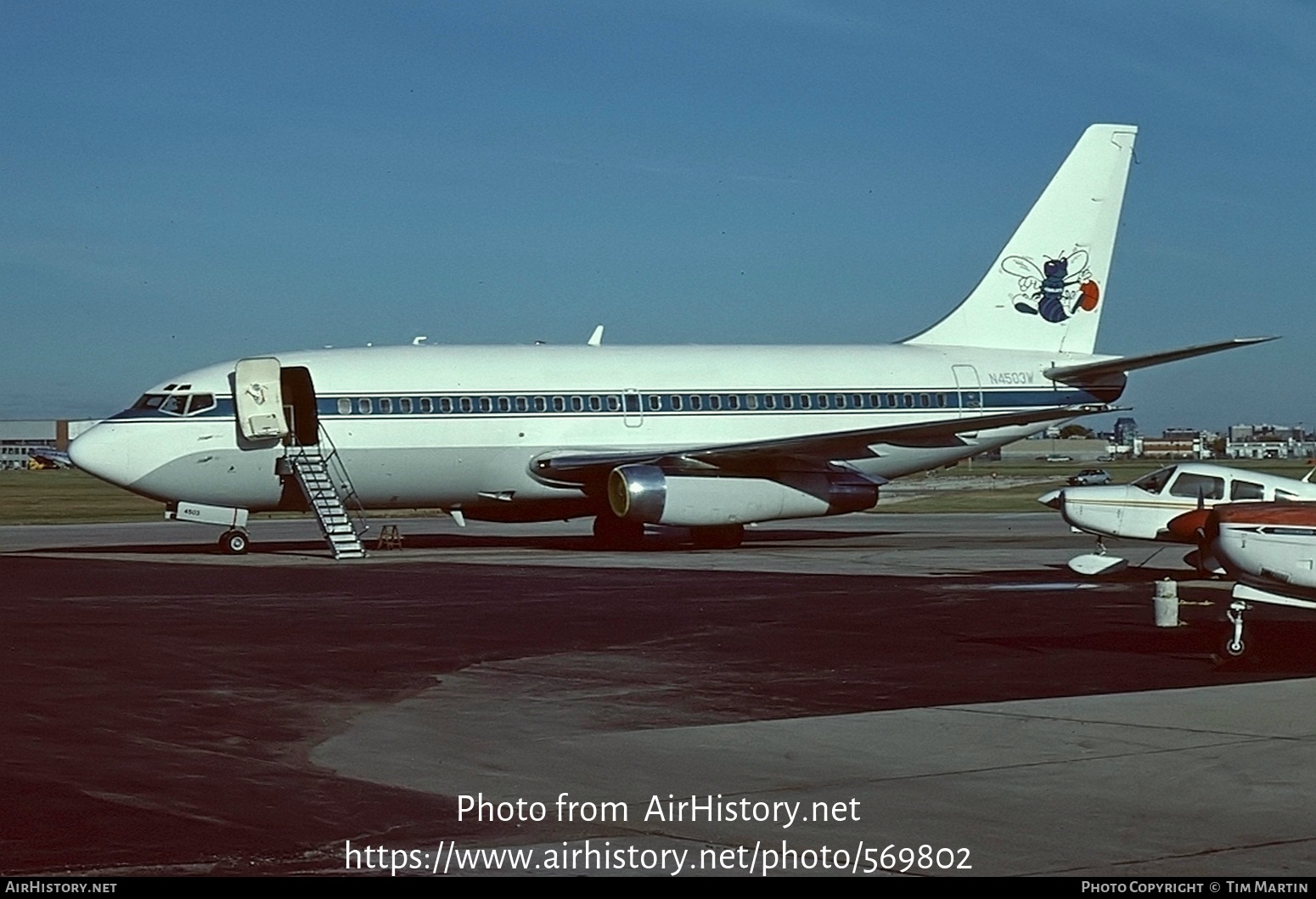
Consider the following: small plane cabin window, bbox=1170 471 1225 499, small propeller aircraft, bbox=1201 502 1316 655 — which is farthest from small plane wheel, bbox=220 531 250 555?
small propeller aircraft, bbox=1201 502 1316 655

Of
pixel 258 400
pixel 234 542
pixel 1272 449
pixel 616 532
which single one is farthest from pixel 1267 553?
pixel 1272 449

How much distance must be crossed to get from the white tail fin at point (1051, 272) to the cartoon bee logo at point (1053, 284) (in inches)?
0.7

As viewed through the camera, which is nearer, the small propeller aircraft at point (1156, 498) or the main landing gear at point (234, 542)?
the small propeller aircraft at point (1156, 498)

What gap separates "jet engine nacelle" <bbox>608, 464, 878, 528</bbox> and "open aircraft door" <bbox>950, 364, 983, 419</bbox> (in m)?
3.66

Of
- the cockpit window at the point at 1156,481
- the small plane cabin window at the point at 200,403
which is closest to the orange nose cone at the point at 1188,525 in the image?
the cockpit window at the point at 1156,481

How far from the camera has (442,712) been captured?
1293 centimetres

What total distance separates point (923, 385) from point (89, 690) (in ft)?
81.2

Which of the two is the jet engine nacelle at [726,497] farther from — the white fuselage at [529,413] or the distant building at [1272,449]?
the distant building at [1272,449]

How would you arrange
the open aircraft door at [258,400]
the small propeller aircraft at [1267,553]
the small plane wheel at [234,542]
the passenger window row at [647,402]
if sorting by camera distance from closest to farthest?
the small propeller aircraft at [1267,553] → the open aircraft door at [258,400] → the small plane wheel at [234,542] → the passenger window row at [647,402]

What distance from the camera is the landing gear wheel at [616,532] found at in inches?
1409

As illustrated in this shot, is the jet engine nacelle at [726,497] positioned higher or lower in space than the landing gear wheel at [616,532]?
higher

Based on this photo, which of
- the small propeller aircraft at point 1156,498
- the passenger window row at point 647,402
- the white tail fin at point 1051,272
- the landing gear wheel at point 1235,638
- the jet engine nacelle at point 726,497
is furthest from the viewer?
the white tail fin at point 1051,272

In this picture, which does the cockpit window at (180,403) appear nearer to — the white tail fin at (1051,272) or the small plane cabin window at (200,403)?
the small plane cabin window at (200,403)

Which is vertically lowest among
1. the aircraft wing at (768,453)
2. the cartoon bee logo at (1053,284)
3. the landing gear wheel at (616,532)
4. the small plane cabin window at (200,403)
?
the landing gear wheel at (616,532)
